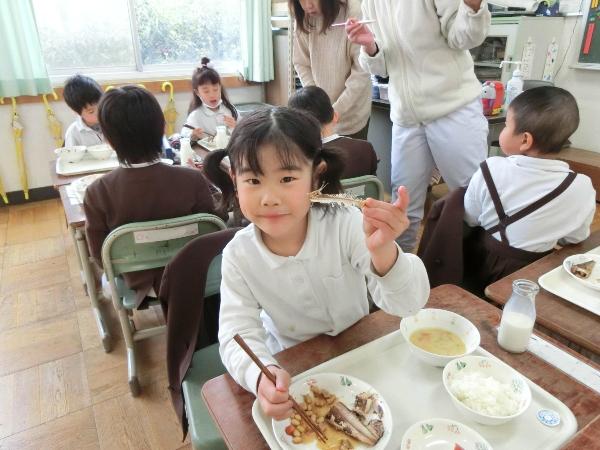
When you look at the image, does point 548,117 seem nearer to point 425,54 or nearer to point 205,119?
point 425,54

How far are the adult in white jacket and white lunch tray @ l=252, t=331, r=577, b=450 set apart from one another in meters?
1.40

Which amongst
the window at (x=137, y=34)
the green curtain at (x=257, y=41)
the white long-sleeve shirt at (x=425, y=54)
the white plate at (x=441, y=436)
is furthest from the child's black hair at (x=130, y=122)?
the green curtain at (x=257, y=41)

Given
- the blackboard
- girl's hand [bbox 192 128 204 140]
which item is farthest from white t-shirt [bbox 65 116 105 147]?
the blackboard

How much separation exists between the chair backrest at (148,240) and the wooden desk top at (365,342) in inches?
27.5

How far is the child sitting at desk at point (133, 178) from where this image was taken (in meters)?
1.53

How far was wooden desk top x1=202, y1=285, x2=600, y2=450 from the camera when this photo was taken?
0.70 m

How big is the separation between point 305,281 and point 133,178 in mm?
870

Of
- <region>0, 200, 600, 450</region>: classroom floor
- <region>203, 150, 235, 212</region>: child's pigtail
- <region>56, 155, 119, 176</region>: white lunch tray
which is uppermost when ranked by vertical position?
<region>203, 150, 235, 212</region>: child's pigtail

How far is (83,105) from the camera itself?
254cm

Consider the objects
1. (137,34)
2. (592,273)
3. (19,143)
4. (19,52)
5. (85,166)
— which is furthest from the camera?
(137,34)

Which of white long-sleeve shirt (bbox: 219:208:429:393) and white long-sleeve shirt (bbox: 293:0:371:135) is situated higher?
white long-sleeve shirt (bbox: 293:0:371:135)

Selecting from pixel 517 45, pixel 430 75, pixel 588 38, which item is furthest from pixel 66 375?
pixel 588 38

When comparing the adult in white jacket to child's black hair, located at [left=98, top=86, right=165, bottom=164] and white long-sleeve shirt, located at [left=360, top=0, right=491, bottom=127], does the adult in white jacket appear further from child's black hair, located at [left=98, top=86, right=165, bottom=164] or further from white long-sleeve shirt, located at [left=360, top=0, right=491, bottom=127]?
child's black hair, located at [left=98, top=86, right=165, bottom=164]

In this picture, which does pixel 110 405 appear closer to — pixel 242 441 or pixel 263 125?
pixel 242 441
